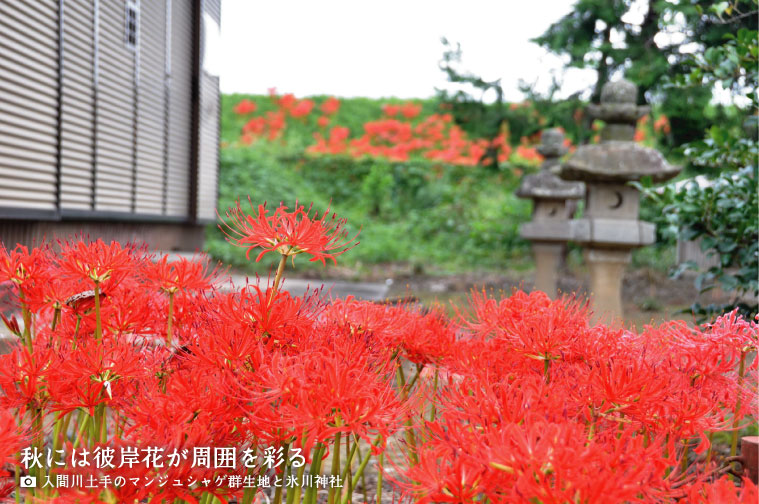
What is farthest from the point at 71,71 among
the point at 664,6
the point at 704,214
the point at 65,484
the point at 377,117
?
the point at 377,117

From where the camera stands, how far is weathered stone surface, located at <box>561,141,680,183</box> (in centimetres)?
493

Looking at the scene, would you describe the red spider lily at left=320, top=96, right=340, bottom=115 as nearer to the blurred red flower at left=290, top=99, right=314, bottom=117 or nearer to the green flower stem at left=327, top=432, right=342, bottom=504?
the blurred red flower at left=290, top=99, right=314, bottom=117

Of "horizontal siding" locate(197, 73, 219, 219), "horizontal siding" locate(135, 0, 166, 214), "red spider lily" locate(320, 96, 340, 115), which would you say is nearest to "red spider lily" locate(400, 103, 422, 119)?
"red spider lily" locate(320, 96, 340, 115)

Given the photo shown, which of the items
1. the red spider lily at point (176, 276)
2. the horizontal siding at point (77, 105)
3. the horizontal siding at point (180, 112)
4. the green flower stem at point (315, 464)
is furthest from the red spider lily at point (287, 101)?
the green flower stem at point (315, 464)

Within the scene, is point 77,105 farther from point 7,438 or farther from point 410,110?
point 410,110

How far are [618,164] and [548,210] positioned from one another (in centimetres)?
276

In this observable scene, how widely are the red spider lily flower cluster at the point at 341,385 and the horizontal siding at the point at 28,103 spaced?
3.25m

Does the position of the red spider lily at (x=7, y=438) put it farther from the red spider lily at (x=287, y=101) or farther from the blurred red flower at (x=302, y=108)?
the red spider lily at (x=287, y=101)

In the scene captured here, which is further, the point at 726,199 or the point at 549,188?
the point at 549,188

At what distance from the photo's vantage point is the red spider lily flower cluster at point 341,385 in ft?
2.40

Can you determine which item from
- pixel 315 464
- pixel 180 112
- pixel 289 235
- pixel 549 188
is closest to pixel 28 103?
pixel 180 112

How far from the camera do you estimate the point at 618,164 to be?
195 inches

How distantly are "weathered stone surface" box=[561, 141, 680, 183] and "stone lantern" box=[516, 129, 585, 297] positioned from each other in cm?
220

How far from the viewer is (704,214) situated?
3.15 meters
